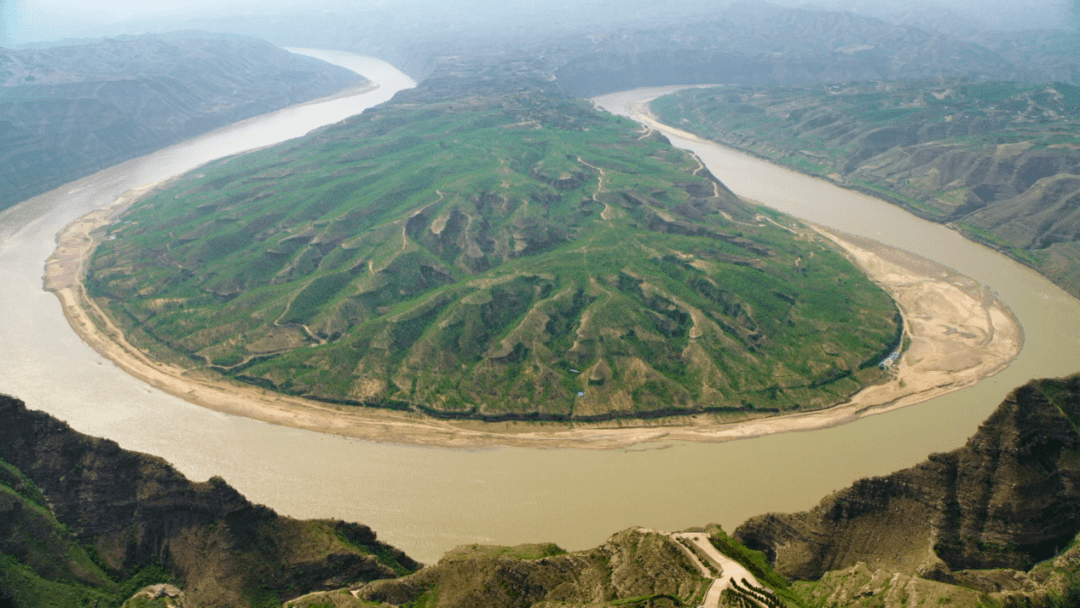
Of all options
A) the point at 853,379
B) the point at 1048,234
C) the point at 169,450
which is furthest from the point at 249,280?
the point at 1048,234

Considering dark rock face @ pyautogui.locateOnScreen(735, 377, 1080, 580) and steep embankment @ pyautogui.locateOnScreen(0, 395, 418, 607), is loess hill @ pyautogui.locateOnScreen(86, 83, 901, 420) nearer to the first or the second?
dark rock face @ pyautogui.locateOnScreen(735, 377, 1080, 580)

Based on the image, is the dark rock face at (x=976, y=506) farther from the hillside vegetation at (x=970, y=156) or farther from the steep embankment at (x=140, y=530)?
the hillside vegetation at (x=970, y=156)

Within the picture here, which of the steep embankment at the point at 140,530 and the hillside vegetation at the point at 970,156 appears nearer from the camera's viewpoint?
the steep embankment at the point at 140,530

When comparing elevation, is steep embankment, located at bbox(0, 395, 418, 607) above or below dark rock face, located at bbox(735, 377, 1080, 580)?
below

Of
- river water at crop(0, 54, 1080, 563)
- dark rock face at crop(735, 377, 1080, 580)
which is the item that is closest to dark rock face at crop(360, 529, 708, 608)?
dark rock face at crop(735, 377, 1080, 580)

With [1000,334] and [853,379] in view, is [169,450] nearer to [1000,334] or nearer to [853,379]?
[853,379]

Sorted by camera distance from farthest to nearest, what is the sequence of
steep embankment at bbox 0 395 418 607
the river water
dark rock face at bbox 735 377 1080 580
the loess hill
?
the loess hill
the river water
dark rock face at bbox 735 377 1080 580
steep embankment at bbox 0 395 418 607

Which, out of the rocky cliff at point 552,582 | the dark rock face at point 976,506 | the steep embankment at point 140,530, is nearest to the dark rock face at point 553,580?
the rocky cliff at point 552,582

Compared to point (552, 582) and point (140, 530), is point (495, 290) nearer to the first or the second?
point (552, 582)
